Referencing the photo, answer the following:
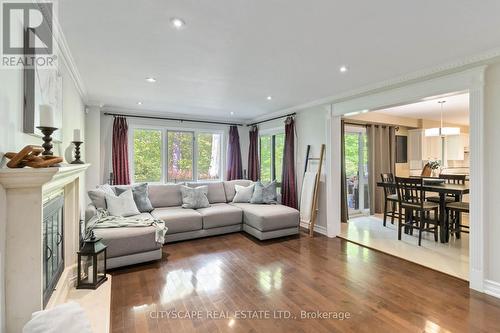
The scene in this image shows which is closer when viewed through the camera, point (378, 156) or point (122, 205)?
point (122, 205)

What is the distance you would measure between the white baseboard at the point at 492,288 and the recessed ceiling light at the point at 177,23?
378cm

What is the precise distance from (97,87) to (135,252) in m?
2.46

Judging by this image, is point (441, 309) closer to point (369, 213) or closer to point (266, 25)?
point (266, 25)

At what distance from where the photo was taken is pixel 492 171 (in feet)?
8.31

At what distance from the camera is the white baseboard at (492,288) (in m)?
2.49

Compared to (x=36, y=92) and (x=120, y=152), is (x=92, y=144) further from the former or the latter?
(x=36, y=92)

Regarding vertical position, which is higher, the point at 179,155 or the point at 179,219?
the point at 179,155

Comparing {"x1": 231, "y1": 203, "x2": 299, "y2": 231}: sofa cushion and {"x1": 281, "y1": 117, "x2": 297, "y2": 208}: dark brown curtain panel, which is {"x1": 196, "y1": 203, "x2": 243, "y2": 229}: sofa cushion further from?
{"x1": 281, "y1": 117, "x2": 297, "y2": 208}: dark brown curtain panel

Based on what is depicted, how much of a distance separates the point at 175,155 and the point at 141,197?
68.4 inches

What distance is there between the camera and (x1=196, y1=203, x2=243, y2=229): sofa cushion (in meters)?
4.34

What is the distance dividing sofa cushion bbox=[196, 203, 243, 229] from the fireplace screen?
2.19 metres

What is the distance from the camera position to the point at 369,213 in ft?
20.0

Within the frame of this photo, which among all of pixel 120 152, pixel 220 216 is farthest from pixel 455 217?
pixel 120 152

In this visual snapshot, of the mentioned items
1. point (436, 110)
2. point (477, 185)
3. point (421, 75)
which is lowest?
point (477, 185)
